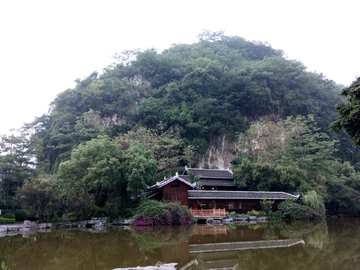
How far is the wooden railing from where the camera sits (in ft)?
69.3

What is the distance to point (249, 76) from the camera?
37.4m

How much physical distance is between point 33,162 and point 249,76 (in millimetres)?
27516

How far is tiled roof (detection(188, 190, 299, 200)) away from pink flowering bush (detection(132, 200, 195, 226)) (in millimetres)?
3582

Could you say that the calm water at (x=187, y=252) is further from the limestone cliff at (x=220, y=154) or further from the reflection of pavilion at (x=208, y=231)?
the limestone cliff at (x=220, y=154)

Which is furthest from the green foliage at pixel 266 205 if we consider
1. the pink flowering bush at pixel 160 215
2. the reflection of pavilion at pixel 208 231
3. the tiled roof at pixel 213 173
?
the reflection of pavilion at pixel 208 231

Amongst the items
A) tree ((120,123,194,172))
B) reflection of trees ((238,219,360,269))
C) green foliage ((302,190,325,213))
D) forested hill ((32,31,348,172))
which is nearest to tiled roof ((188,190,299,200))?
green foliage ((302,190,325,213))

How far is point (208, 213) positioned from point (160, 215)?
15.4ft

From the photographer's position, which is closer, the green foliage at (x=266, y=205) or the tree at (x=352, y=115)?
the tree at (x=352, y=115)

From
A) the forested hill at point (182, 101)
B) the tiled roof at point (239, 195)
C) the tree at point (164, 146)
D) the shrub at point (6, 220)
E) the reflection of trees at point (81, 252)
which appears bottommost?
the reflection of trees at point (81, 252)

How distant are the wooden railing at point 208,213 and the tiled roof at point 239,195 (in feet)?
4.02

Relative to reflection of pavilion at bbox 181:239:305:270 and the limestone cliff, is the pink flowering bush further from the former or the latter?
the limestone cliff

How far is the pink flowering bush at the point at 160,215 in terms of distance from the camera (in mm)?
18234

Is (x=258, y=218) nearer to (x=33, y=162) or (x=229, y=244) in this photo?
(x=229, y=244)

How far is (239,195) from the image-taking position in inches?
914
